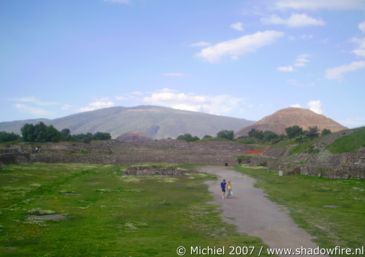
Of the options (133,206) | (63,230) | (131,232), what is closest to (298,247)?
(131,232)

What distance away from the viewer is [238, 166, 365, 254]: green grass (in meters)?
23.8

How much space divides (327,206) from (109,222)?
20.0m

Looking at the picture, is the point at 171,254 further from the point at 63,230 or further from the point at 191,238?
the point at 63,230

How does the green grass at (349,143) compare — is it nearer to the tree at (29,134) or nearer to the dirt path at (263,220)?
the dirt path at (263,220)

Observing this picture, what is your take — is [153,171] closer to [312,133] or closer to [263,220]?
[263,220]

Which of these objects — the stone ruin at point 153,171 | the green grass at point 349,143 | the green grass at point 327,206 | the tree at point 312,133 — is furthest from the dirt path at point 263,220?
the tree at point 312,133

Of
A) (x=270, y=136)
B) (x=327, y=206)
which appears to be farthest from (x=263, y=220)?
(x=270, y=136)

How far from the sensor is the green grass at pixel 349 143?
225 feet

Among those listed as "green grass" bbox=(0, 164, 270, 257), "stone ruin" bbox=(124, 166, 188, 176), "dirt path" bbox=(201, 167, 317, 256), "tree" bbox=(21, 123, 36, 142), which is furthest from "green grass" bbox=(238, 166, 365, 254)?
"tree" bbox=(21, 123, 36, 142)

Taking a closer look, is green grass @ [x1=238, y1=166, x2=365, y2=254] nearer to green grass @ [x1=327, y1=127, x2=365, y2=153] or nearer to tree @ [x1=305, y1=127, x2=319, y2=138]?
green grass @ [x1=327, y1=127, x2=365, y2=153]

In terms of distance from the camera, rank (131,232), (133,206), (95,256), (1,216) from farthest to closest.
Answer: (133,206)
(1,216)
(131,232)
(95,256)

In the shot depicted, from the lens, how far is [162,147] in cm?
12600

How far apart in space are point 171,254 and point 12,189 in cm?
3300

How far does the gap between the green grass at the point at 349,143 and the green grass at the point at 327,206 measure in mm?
11938
